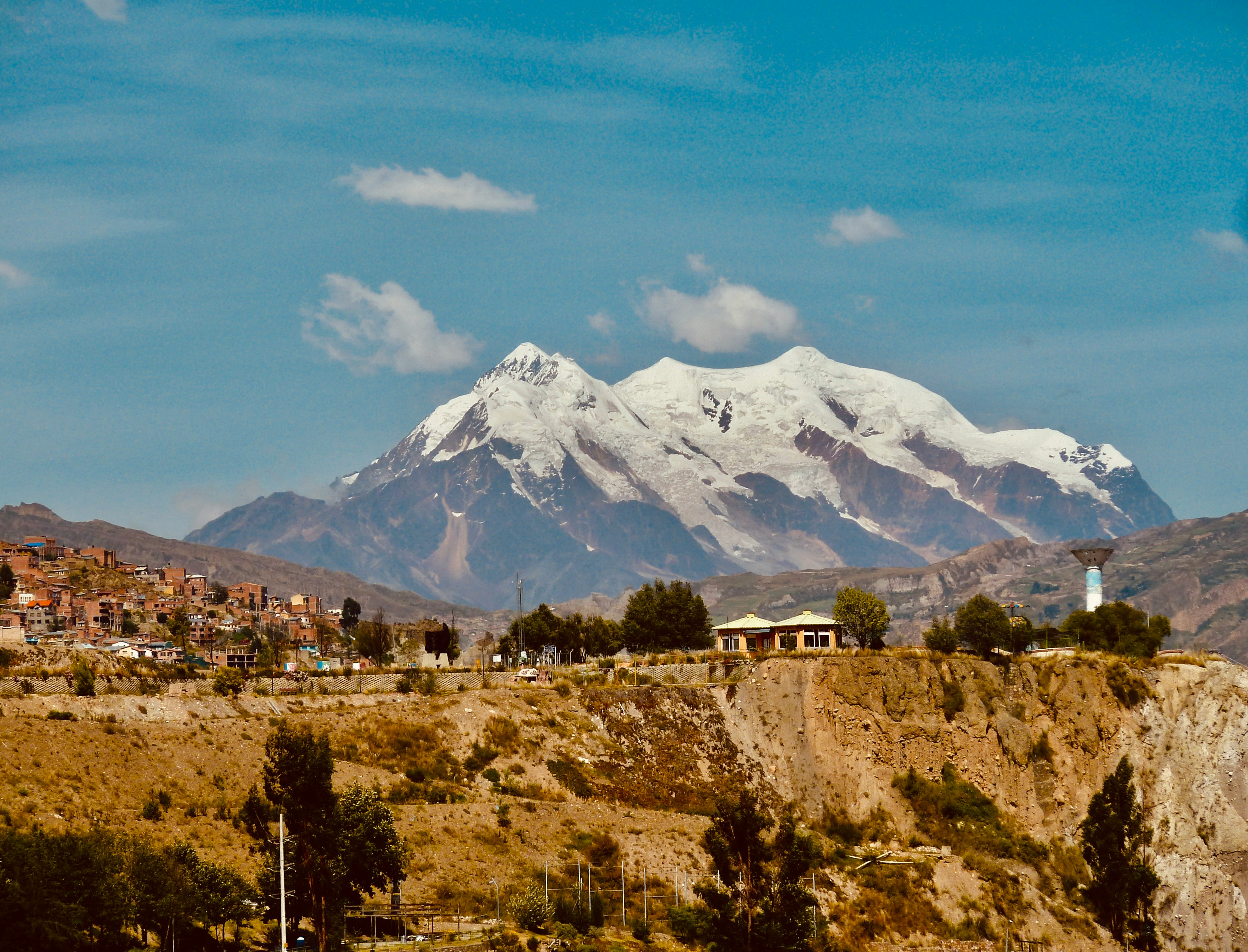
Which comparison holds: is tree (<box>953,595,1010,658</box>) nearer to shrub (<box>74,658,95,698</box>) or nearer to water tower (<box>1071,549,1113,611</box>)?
water tower (<box>1071,549,1113,611</box>)

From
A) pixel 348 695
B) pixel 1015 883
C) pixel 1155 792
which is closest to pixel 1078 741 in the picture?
pixel 1155 792

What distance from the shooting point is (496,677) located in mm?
109000

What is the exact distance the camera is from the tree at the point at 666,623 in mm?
157000

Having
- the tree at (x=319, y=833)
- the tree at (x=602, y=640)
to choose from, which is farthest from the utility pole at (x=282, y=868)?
the tree at (x=602, y=640)

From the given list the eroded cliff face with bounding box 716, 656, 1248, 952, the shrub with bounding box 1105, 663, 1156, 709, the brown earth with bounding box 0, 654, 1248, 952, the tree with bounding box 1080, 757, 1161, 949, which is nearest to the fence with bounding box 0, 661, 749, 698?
the brown earth with bounding box 0, 654, 1248, 952

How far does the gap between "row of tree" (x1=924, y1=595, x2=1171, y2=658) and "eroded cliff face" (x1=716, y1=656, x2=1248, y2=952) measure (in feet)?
26.5

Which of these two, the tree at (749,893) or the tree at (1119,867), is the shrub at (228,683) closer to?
the tree at (749,893)

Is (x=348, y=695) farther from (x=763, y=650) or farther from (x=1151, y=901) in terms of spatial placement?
(x=1151, y=901)

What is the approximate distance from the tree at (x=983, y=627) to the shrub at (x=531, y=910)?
54171 millimetres

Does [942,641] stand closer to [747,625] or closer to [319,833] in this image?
[747,625]

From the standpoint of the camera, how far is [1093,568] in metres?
153

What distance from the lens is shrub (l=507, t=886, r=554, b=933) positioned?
221 ft

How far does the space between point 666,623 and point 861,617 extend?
29483 millimetres

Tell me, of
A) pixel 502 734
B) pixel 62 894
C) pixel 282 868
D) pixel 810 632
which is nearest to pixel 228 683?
pixel 502 734
